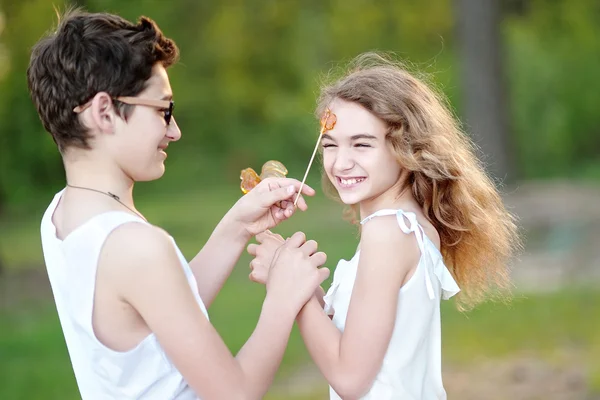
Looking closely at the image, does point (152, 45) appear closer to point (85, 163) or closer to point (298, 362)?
point (85, 163)

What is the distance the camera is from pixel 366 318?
2.78m

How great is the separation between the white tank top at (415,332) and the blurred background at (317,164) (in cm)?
86

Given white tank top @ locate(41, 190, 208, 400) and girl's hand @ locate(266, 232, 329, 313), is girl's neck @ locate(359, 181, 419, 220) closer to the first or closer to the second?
girl's hand @ locate(266, 232, 329, 313)

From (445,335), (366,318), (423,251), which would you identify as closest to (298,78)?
(445,335)

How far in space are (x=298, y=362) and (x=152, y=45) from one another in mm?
4785

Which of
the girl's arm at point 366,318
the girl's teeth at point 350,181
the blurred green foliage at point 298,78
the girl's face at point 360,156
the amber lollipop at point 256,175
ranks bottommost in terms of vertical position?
the girl's arm at point 366,318

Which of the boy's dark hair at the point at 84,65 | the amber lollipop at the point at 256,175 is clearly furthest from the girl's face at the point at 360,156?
the boy's dark hair at the point at 84,65

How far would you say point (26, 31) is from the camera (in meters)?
11.3

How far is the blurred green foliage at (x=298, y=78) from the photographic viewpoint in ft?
60.1

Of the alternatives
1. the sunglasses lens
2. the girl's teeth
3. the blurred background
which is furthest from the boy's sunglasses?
the blurred background

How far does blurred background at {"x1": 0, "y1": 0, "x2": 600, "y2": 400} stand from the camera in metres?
6.94

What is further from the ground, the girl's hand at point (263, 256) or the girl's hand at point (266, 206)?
the girl's hand at point (266, 206)

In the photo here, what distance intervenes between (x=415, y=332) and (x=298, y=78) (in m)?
21.8

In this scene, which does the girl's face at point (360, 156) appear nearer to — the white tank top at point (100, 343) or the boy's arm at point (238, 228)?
the boy's arm at point (238, 228)
